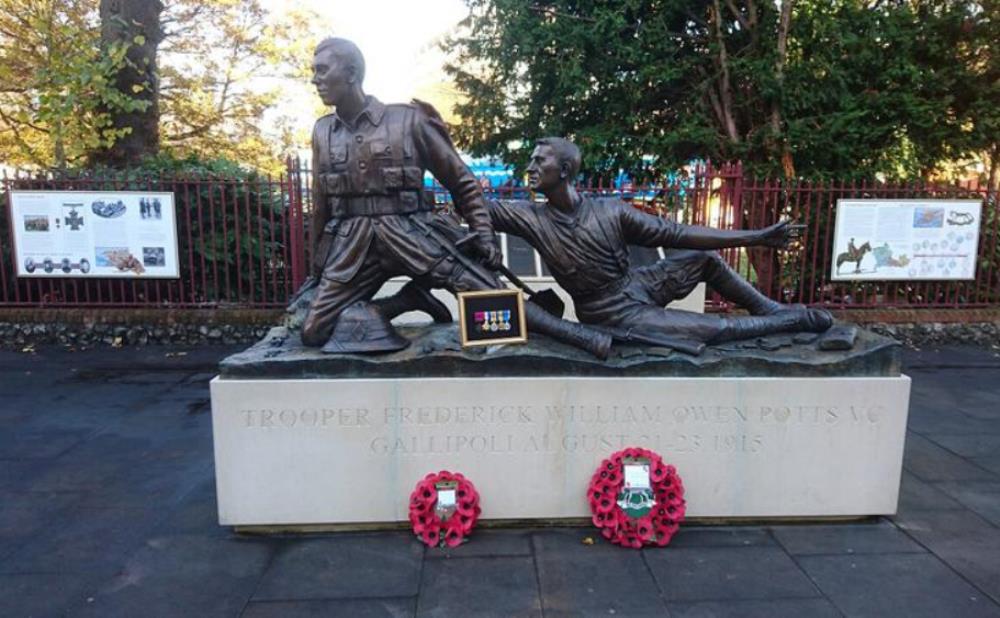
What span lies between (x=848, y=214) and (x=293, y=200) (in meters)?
7.02

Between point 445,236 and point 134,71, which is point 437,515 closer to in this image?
point 445,236

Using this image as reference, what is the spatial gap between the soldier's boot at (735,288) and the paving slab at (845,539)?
1238 mm

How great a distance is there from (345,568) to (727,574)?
182cm

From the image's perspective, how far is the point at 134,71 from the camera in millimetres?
11219

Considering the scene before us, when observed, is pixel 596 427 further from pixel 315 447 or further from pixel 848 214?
pixel 848 214

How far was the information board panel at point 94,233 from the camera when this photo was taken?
29.1 ft

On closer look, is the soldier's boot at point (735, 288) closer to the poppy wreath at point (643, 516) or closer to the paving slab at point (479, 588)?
the poppy wreath at point (643, 516)

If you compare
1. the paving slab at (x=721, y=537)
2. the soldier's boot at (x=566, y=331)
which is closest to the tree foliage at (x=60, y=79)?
the soldier's boot at (x=566, y=331)

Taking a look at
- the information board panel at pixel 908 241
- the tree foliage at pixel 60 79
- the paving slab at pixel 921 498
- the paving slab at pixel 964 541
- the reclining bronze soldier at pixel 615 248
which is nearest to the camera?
the paving slab at pixel 964 541

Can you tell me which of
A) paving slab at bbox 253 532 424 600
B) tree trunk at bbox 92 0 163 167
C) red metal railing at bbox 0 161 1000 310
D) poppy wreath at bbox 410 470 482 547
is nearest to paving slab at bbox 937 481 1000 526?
poppy wreath at bbox 410 470 482 547

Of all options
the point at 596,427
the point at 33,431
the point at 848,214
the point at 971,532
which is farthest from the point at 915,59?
the point at 33,431

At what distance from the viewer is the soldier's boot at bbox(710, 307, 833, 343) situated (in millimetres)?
4094

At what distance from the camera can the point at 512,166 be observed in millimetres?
11797

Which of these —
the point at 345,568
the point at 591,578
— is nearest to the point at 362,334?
the point at 345,568
